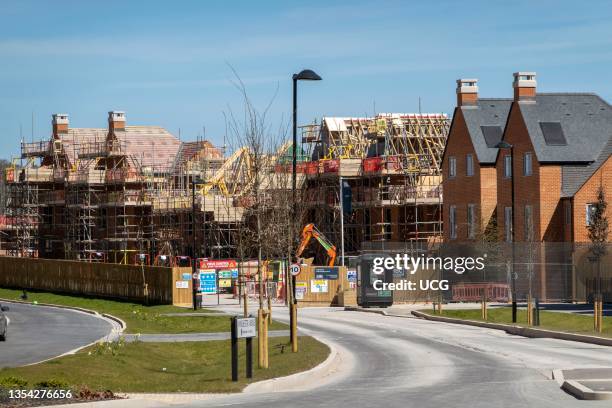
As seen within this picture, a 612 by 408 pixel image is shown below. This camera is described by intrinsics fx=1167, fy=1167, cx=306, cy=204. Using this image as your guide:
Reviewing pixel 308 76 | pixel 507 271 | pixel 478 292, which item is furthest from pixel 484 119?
pixel 308 76

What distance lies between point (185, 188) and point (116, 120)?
11.6 meters

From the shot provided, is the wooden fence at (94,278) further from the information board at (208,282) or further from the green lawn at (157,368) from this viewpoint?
the green lawn at (157,368)

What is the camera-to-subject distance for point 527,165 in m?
65.9

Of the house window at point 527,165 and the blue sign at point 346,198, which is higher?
the house window at point 527,165

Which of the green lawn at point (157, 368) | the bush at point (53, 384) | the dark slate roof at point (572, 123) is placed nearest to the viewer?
the bush at point (53, 384)

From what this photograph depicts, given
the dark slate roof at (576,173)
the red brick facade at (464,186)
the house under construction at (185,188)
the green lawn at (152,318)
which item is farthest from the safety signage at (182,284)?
the dark slate roof at (576,173)

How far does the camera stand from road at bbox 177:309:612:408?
20.8 meters

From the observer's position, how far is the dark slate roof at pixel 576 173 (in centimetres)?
6347

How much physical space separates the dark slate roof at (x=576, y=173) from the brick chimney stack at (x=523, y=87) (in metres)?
5.89

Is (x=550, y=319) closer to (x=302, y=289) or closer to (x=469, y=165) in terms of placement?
(x=302, y=289)

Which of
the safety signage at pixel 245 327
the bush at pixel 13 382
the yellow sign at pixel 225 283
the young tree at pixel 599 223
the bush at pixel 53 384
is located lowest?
the bush at pixel 53 384

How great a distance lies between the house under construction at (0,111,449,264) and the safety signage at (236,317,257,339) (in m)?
47.5

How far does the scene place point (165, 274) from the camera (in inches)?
2628

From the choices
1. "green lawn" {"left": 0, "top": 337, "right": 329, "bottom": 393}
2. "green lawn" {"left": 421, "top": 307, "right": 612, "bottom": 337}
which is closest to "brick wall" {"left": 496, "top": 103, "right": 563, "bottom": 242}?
"green lawn" {"left": 421, "top": 307, "right": 612, "bottom": 337}
